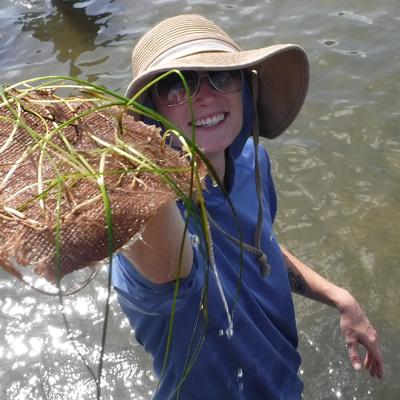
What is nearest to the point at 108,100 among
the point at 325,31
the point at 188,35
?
the point at 188,35

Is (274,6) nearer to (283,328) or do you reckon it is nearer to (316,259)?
(316,259)

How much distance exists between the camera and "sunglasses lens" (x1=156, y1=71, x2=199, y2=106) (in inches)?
80.1

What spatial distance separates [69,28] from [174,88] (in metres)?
5.27

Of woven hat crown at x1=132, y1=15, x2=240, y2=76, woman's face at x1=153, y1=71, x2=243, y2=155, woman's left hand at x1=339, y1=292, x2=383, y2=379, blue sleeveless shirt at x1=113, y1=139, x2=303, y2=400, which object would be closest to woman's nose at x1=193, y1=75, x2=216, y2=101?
woman's face at x1=153, y1=71, x2=243, y2=155

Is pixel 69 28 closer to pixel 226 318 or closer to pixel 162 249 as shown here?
pixel 226 318

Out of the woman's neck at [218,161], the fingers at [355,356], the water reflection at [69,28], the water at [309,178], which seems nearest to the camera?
the woman's neck at [218,161]

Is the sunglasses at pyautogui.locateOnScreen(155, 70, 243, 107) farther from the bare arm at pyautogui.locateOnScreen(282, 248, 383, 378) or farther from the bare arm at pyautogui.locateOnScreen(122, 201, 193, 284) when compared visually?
the bare arm at pyautogui.locateOnScreen(282, 248, 383, 378)

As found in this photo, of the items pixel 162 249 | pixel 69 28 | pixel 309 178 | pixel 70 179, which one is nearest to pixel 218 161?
pixel 162 249

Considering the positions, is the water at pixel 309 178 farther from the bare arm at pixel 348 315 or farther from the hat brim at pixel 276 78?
the hat brim at pixel 276 78

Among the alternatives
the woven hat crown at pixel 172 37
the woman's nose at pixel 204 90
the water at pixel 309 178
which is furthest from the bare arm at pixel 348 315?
the woven hat crown at pixel 172 37

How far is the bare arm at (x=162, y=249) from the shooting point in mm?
1255

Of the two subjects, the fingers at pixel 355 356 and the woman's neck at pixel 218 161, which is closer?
the woman's neck at pixel 218 161

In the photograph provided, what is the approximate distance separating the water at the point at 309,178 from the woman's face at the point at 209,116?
1.90m

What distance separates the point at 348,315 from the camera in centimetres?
277
